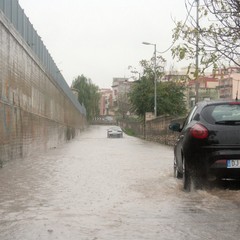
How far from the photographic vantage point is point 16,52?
17.1 meters

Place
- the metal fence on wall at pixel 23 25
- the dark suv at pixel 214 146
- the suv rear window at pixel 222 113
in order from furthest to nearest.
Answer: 1. the metal fence on wall at pixel 23 25
2. the suv rear window at pixel 222 113
3. the dark suv at pixel 214 146

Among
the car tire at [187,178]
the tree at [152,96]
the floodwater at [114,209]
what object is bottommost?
the floodwater at [114,209]

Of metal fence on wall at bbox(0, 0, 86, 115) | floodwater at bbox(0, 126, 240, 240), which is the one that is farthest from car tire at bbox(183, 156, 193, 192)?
metal fence on wall at bbox(0, 0, 86, 115)

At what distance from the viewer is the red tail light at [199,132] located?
801 centimetres

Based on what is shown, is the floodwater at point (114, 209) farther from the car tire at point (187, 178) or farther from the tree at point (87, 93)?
the tree at point (87, 93)

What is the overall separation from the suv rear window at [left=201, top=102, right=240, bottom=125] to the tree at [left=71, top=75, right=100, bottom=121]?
3922 inches

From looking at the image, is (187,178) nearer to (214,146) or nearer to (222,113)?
(214,146)

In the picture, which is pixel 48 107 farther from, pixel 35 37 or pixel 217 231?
pixel 217 231

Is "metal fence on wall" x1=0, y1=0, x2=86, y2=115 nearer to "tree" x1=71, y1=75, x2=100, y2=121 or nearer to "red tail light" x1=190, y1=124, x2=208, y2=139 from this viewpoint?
"red tail light" x1=190, y1=124, x2=208, y2=139

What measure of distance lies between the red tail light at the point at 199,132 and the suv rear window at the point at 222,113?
20cm

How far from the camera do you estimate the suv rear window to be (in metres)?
8.12

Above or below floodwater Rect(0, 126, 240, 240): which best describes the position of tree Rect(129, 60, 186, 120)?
above

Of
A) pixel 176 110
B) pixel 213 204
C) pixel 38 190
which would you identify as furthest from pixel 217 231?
pixel 176 110

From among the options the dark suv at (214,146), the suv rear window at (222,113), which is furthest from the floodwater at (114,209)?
the suv rear window at (222,113)
